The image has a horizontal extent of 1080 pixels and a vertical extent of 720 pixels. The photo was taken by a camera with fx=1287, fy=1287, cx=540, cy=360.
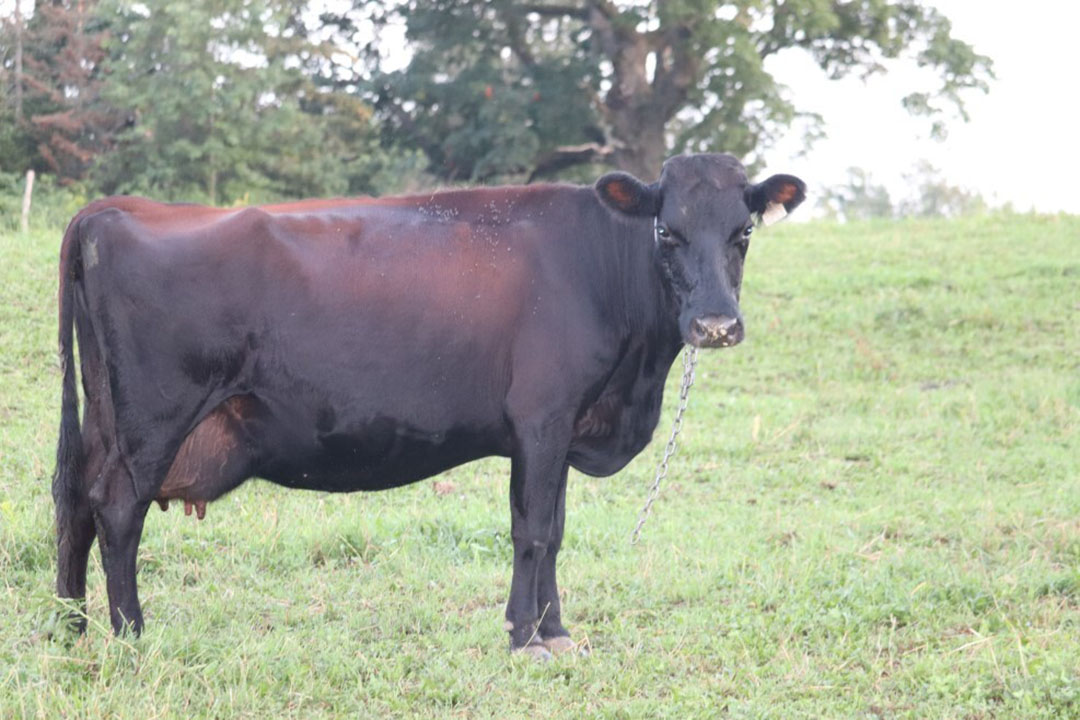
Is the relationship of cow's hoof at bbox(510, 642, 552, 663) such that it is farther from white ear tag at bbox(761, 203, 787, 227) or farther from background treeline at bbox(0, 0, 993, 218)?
background treeline at bbox(0, 0, 993, 218)

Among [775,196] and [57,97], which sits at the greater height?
[57,97]

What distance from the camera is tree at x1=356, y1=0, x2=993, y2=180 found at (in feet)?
91.7

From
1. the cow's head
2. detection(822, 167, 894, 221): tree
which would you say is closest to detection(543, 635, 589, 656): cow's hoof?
the cow's head

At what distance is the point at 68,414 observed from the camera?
18.6 feet

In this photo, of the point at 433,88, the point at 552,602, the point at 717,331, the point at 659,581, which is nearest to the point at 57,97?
the point at 433,88

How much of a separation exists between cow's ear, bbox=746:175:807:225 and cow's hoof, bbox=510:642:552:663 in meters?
2.21

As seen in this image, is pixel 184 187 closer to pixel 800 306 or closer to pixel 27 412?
pixel 800 306

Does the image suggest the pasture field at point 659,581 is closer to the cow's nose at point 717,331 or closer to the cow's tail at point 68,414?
the cow's tail at point 68,414

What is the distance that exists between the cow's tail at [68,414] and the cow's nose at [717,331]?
2.73m

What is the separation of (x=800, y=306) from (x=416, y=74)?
1602 cm

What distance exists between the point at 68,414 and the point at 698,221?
291cm

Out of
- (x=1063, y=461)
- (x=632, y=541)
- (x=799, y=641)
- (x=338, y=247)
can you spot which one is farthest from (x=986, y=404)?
(x=338, y=247)

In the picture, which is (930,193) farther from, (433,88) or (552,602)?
(552,602)

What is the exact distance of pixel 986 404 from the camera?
12.1m
